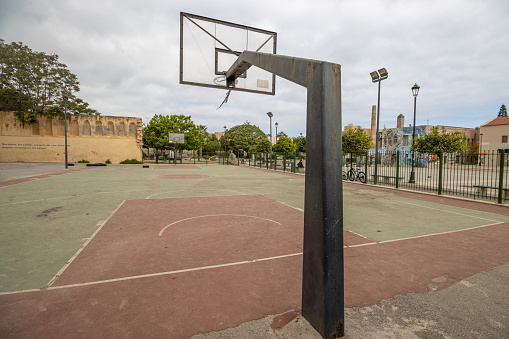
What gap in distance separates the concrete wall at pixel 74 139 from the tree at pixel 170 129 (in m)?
4.09

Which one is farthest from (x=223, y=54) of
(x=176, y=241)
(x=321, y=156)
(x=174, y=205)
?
(x=321, y=156)

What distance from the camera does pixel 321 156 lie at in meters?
2.32

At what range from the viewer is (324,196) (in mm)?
2311

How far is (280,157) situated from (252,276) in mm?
28696

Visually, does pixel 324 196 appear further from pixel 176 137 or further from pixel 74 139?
pixel 74 139

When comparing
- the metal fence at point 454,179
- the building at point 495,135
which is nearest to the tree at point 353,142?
the building at point 495,135

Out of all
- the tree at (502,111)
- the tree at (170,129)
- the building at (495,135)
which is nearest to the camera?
the tree at (170,129)

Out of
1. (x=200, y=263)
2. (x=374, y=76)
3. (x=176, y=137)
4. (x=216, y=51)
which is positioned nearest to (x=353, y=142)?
(x=176, y=137)

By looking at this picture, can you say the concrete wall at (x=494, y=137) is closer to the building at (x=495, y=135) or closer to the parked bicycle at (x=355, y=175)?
the building at (x=495, y=135)

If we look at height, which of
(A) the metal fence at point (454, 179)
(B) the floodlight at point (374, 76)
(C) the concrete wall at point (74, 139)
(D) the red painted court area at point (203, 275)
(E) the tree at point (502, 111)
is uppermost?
A: (E) the tree at point (502, 111)

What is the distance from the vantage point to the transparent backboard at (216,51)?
8352mm

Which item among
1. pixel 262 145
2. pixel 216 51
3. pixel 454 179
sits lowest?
pixel 454 179

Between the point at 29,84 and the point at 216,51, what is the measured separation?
47.5m

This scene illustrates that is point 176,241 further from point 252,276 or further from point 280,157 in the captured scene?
point 280,157
